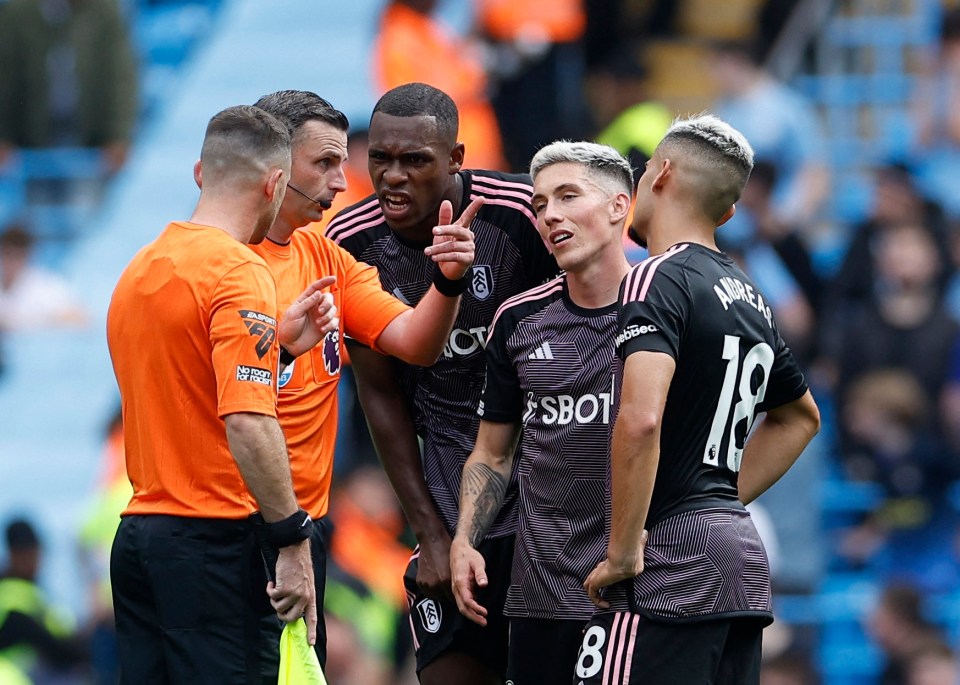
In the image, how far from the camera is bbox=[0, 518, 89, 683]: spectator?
984 centimetres

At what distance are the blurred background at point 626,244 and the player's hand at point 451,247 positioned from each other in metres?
4.43

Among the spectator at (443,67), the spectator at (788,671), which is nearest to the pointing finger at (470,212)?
the spectator at (788,671)

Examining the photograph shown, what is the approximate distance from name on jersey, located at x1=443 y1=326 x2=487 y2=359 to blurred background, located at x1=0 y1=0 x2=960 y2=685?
13.1ft

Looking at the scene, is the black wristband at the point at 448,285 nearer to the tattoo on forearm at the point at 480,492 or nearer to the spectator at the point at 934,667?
the tattoo on forearm at the point at 480,492

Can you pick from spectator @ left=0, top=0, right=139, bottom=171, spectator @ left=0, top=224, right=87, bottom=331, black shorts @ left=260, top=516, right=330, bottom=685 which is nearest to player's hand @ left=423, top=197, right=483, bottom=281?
black shorts @ left=260, top=516, right=330, bottom=685

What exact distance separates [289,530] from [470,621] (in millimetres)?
1177

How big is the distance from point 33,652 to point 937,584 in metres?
5.76

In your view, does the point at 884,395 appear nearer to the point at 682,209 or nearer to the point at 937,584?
the point at 937,584

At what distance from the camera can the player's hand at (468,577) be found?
490 cm

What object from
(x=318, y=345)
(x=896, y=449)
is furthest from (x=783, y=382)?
(x=896, y=449)

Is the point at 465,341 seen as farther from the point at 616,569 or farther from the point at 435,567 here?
the point at 616,569

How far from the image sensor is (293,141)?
15.9 feet

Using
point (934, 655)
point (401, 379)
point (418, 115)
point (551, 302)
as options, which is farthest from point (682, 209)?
point (934, 655)

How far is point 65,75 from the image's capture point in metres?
11.9
